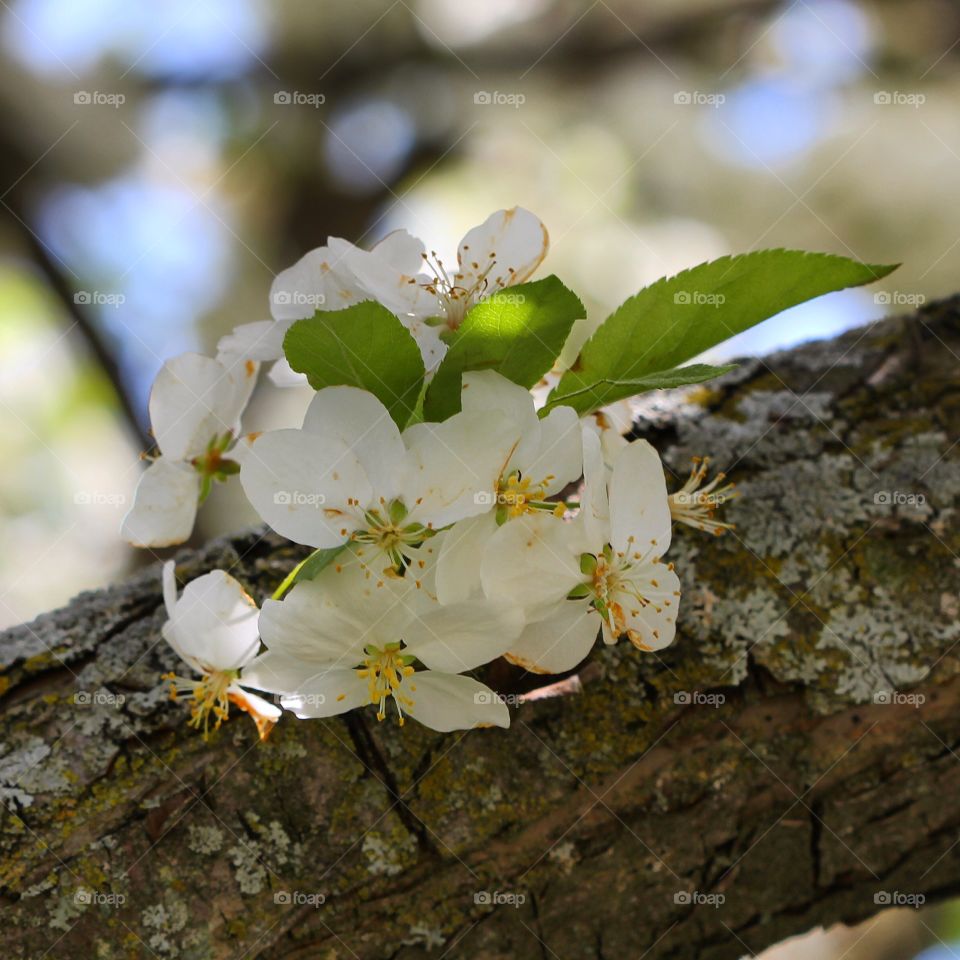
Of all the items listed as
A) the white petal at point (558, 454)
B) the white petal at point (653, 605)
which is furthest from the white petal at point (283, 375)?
the white petal at point (653, 605)

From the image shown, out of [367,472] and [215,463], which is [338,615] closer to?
[367,472]

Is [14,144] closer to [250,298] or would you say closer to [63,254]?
[63,254]

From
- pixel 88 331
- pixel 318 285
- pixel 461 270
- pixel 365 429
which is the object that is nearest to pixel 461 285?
pixel 461 270

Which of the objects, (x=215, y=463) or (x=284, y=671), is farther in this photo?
(x=215, y=463)

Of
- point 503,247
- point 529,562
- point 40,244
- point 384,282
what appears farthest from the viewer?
point 40,244

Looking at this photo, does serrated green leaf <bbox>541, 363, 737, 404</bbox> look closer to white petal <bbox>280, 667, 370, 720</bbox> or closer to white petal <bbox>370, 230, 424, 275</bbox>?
white petal <bbox>370, 230, 424, 275</bbox>

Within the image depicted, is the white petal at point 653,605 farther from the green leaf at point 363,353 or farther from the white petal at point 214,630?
the white petal at point 214,630

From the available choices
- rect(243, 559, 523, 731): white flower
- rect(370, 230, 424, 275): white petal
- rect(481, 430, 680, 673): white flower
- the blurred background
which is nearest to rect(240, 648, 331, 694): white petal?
rect(243, 559, 523, 731): white flower

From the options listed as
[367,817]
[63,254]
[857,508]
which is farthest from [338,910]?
[63,254]
